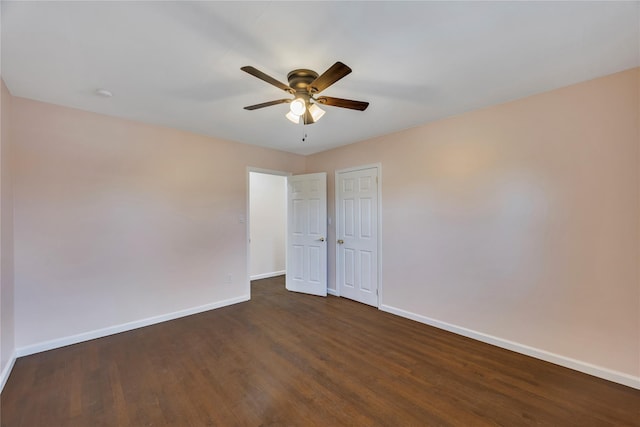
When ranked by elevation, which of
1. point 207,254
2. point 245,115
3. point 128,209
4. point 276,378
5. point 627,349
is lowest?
point 276,378

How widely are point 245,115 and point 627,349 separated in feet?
13.5

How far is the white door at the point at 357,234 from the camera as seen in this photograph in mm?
3912

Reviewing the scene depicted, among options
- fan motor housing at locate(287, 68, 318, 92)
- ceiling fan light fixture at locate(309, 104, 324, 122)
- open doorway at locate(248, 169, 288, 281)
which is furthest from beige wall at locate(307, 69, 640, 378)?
open doorway at locate(248, 169, 288, 281)

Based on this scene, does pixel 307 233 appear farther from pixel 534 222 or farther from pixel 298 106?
pixel 534 222

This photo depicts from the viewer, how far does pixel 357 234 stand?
4137 mm

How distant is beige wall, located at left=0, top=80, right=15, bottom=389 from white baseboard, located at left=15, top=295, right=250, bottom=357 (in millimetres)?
172

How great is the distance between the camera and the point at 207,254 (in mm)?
3816

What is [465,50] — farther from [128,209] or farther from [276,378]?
[128,209]

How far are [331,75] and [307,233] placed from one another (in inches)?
127

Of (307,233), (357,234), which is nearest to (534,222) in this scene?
(357,234)

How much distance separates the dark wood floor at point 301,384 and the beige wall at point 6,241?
0.89ft

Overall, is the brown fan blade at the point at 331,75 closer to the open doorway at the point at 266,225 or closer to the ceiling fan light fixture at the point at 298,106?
the ceiling fan light fixture at the point at 298,106

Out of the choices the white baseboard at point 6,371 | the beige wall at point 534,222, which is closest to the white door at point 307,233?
the beige wall at point 534,222

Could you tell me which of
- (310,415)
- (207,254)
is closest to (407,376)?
(310,415)
